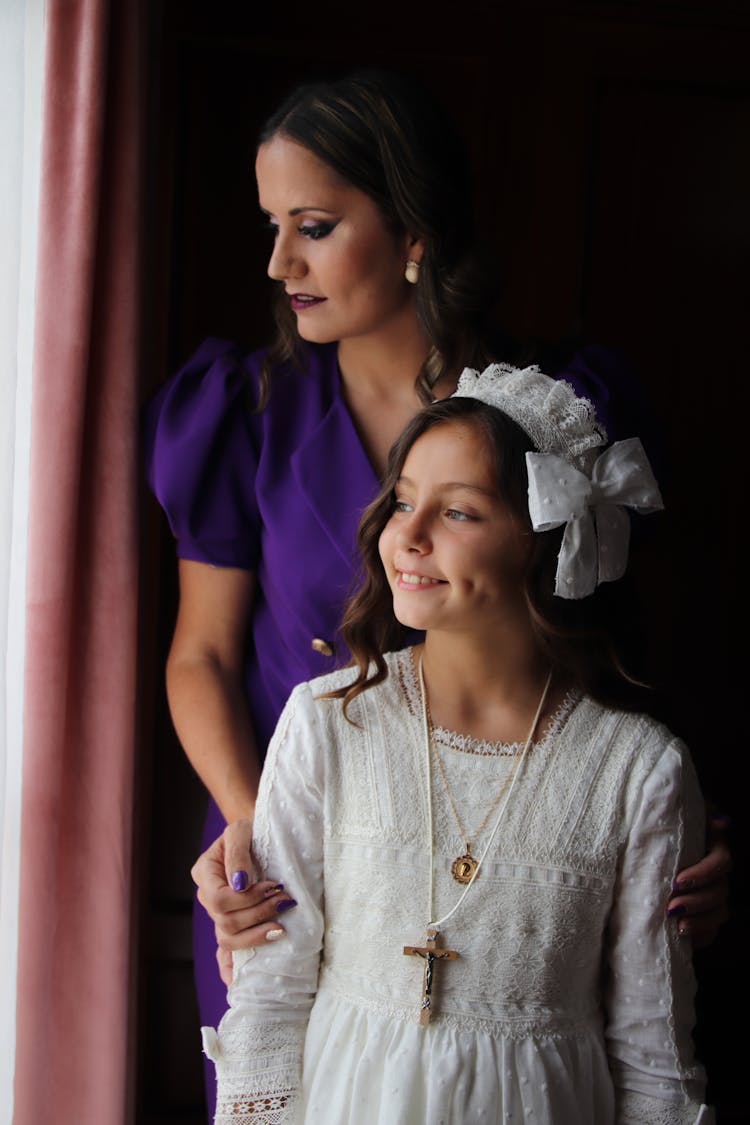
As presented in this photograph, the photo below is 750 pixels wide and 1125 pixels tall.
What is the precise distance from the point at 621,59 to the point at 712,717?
1.11 m

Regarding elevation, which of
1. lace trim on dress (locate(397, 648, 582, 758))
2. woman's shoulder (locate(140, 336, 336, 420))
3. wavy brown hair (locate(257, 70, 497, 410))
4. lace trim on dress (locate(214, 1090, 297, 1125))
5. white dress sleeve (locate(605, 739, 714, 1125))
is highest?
wavy brown hair (locate(257, 70, 497, 410))

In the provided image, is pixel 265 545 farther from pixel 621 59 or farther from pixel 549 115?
pixel 621 59

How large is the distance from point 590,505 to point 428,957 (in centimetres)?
49

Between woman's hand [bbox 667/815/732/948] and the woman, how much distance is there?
1.64ft

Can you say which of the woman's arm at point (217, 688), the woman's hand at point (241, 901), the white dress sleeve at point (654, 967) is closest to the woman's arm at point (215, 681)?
the woman's arm at point (217, 688)

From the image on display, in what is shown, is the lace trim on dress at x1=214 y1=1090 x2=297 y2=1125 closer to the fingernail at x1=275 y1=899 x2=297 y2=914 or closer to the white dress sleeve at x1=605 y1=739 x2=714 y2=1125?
the fingernail at x1=275 y1=899 x2=297 y2=914

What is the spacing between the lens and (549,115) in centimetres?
199

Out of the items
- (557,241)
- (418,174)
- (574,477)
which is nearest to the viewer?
(574,477)

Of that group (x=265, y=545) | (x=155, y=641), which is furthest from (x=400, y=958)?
(x=155, y=641)

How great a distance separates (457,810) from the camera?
50.4 inches

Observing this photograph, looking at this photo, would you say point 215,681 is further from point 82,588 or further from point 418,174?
point 418,174

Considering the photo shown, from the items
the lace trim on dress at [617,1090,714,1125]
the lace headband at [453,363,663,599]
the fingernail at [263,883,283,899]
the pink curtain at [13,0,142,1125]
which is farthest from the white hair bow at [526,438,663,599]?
the pink curtain at [13,0,142,1125]

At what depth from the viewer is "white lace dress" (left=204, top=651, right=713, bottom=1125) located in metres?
1.22

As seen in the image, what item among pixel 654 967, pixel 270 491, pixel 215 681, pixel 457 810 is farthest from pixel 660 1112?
pixel 270 491
